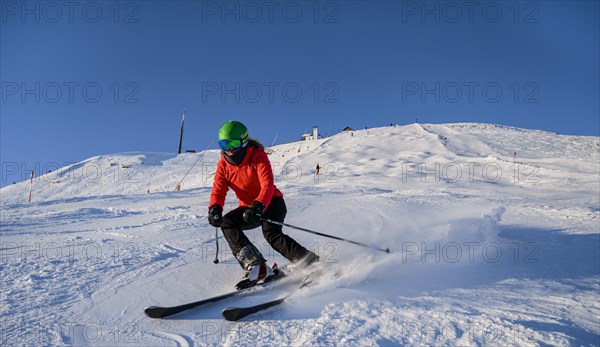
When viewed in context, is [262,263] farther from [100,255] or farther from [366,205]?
[366,205]

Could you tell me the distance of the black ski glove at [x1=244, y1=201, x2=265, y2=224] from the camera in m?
3.77

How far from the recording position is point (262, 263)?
3.96 meters

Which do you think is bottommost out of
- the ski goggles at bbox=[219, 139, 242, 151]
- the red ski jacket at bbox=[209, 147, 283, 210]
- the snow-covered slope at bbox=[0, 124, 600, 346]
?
the snow-covered slope at bbox=[0, 124, 600, 346]

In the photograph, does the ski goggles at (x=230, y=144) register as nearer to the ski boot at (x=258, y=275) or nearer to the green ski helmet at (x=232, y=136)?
the green ski helmet at (x=232, y=136)

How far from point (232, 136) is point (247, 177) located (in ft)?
1.80

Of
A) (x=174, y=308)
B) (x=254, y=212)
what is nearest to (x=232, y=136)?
(x=254, y=212)

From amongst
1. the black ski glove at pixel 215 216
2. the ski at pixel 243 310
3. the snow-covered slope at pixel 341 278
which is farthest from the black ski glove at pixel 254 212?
the ski at pixel 243 310

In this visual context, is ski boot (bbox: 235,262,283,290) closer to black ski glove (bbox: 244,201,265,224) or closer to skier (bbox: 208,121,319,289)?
skier (bbox: 208,121,319,289)

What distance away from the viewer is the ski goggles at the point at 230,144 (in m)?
4.03

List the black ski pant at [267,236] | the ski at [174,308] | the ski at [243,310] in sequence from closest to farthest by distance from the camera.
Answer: the ski at [243,310]
the ski at [174,308]
the black ski pant at [267,236]

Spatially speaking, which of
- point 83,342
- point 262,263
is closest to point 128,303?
point 83,342

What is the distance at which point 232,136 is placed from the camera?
4.02 m

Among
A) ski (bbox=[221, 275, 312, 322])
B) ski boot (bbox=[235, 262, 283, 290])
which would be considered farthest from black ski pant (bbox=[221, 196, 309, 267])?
ski (bbox=[221, 275, 312, 322])

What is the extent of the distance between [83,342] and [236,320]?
1115 mm
